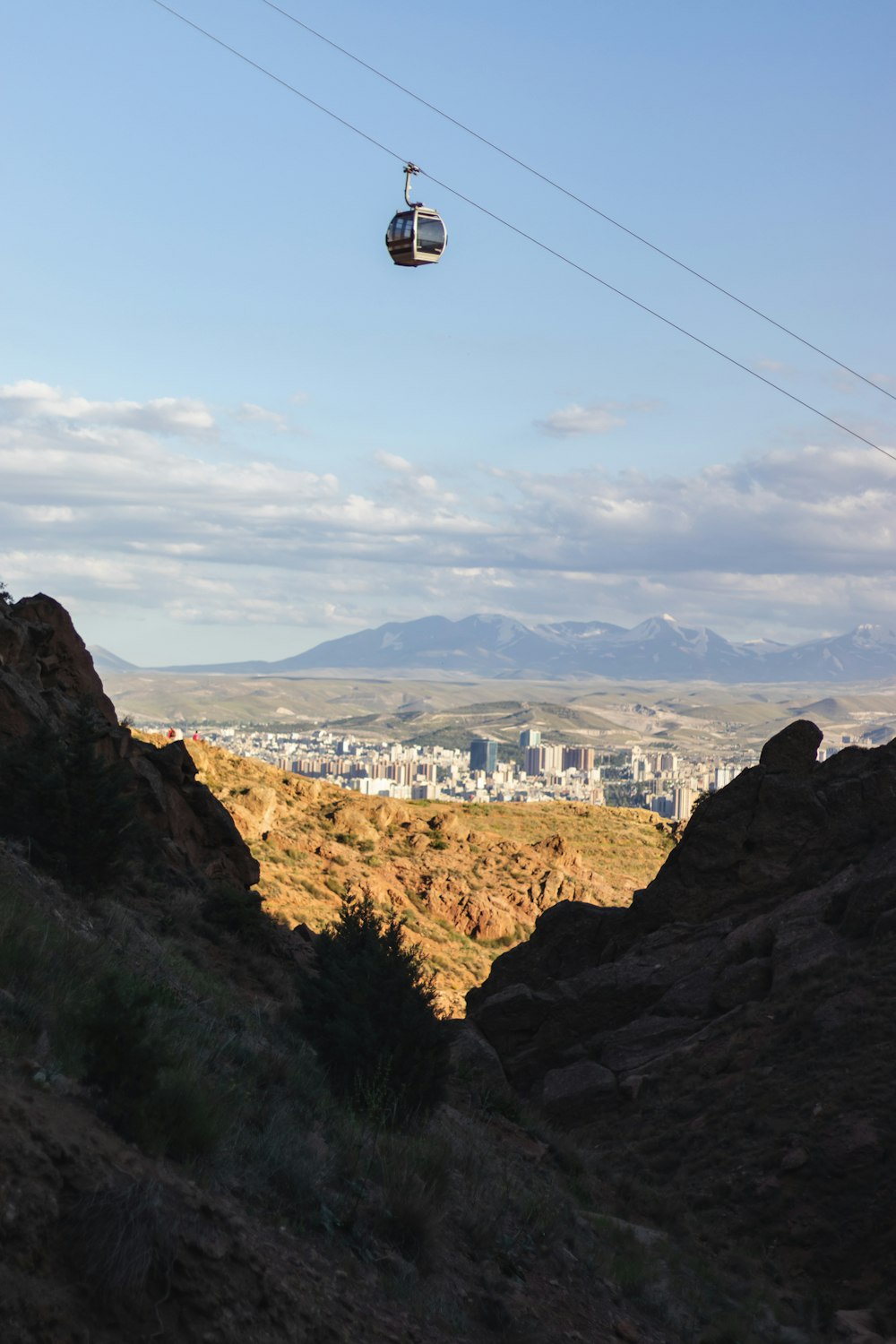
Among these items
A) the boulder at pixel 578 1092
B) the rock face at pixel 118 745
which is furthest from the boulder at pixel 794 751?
the rock face at pixel 118 745

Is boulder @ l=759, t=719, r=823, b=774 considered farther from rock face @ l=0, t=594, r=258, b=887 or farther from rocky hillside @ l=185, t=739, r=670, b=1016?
rocky hillside @ l=185, t=739, r=670, b=1016

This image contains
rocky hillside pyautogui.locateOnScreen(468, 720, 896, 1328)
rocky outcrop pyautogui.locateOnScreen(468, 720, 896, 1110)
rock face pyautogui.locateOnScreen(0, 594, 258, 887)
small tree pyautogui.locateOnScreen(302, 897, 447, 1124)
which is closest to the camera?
small tree pyautogui.locateOnScreen(302, 897, 447, 1124)

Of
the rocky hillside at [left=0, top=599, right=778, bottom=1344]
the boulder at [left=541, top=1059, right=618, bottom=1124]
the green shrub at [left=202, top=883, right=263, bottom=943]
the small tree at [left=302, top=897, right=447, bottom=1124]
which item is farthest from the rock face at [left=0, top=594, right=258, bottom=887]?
the small tree at [left=302, top=897, right=447, bottom=1124]

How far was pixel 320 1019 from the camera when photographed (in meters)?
12.3

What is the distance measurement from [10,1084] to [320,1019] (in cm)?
653

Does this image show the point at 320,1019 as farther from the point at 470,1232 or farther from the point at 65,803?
the point at 65,803

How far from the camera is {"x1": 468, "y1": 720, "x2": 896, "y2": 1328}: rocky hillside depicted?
13211 millimetres

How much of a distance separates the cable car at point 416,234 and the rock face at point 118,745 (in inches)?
363

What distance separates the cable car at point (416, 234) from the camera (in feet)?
61.7

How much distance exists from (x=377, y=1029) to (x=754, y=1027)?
857 cm

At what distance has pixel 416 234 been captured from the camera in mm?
18750

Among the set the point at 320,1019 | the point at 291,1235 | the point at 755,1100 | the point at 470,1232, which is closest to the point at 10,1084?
the point at 291,1235

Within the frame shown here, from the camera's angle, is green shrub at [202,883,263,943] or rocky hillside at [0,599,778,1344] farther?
green shrub at [202,883,263,943]

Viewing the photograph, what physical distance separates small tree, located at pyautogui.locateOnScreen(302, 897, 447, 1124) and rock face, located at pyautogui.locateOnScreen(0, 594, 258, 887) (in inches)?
356
